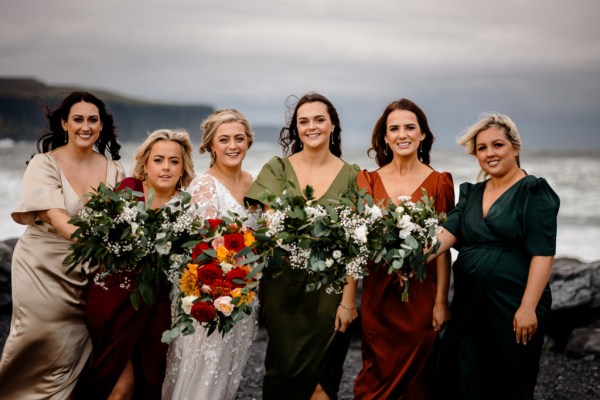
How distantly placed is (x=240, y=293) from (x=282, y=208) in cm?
66

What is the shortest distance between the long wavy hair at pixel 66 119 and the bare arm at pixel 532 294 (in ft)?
11.9

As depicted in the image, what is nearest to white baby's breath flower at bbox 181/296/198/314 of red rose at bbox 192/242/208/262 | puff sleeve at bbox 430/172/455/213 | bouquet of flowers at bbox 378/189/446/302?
red rose at bbox 192/242/208/262

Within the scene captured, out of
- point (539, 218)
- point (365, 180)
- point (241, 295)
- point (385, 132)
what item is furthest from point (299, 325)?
point (539, 218)

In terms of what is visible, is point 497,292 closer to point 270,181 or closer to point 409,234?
point 409,234

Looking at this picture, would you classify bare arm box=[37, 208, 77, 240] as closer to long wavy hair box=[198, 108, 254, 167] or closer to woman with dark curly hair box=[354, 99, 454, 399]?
long wavy hair box=[198, 108, 254, 167]

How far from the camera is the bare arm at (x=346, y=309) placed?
5.18 metres

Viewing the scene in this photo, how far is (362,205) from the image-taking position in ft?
14.9

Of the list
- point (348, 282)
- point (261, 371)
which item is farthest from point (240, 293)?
point (261, 371)

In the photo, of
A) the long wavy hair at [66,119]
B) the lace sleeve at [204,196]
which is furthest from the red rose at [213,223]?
the long wavy hair at [66,119]

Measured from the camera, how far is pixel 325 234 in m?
4.45

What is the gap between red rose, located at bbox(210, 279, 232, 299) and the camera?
452 centimetres

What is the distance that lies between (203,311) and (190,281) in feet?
0.91

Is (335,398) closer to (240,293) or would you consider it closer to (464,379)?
(464,379)

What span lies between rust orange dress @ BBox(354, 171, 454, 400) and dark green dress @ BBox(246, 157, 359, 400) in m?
0.31
